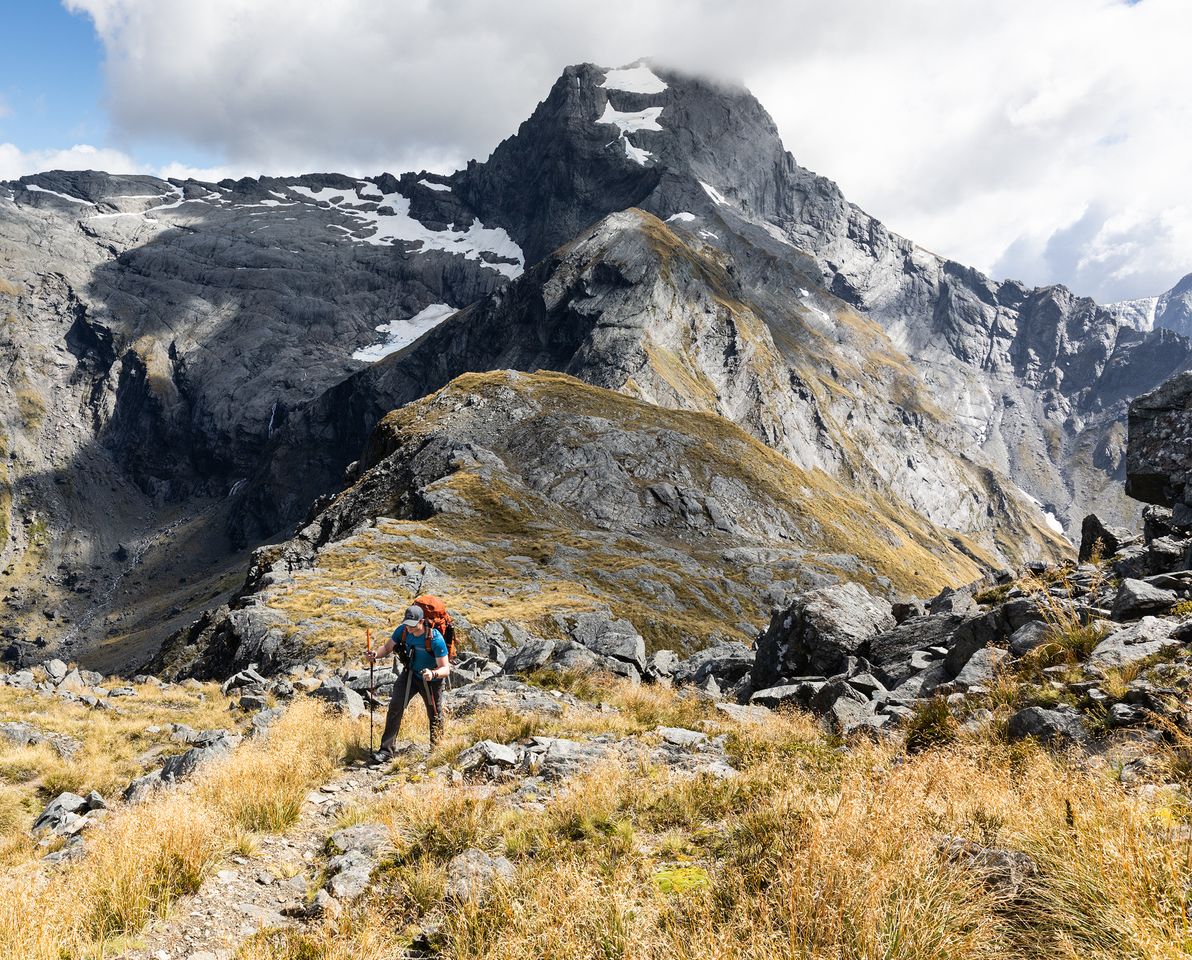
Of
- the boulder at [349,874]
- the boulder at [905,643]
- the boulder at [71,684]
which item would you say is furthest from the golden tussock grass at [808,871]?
the boulder at [71,684]

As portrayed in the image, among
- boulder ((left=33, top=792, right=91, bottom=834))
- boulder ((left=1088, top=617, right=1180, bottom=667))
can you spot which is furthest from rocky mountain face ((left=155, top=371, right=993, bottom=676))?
boulder ((left=1088, top=617, right=1180, bottom=667))

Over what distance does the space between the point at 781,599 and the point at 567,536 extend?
21.2m

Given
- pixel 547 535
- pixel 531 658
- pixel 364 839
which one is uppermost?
pixel 547 535

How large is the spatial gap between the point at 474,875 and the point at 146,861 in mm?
3129

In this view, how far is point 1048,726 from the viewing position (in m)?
8.06

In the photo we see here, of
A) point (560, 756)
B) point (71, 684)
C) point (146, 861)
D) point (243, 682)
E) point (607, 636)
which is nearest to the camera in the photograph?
point (146, 861)

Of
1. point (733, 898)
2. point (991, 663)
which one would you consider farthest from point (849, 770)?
point (991, 663)

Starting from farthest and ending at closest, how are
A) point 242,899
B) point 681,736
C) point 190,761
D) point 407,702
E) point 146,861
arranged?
point 681,736, point 407,702, point 190,761, point 242,899, point 146,861

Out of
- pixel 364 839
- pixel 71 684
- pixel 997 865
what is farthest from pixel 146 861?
pixel 71 684

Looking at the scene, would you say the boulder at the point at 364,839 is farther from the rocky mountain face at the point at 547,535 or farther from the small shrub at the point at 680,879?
the rocky mountain face at the point at 547,535

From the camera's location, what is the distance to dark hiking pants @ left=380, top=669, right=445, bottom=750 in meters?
12.7

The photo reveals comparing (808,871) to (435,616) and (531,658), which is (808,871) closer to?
(435,616)

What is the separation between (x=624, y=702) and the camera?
17469 mm

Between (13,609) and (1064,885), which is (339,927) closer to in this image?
(1064,885)
